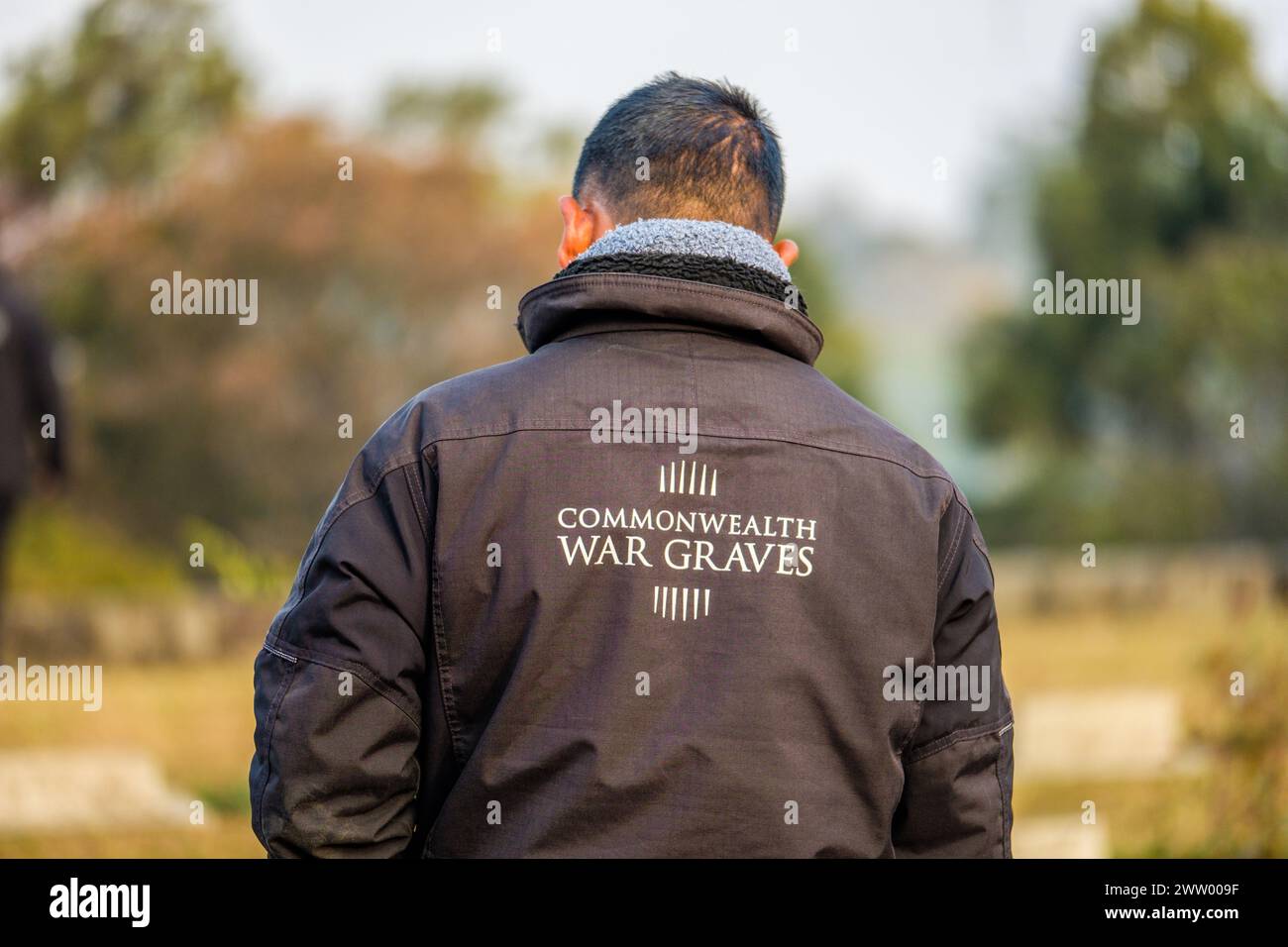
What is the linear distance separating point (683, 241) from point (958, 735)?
90 cm

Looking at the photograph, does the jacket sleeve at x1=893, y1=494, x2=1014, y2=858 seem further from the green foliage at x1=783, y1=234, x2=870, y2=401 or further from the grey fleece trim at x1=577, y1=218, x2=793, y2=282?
the green foliage at x1=783, y1=234, x2=870, y2=401

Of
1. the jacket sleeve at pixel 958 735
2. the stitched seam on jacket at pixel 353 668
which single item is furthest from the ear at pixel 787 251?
the stitched seam on jacket at pixel 353 668

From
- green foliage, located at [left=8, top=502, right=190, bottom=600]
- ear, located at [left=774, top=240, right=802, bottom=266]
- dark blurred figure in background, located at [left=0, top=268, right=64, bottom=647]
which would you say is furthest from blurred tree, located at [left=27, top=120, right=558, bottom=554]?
ear, located at [left=774, top=240, right=802, bottom=266]

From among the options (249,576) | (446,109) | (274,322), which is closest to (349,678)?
(249,576)

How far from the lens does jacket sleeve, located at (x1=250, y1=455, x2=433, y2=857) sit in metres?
2.17

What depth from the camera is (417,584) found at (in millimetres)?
2191

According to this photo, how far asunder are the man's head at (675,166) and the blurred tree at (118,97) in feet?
40.1

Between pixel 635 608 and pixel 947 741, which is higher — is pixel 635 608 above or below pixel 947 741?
above

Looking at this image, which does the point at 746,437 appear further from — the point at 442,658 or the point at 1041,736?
the point at 1041,736

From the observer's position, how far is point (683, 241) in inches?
90.8

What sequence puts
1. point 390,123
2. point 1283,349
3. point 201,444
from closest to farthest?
point 201,444
point 390,123
point 1283,349

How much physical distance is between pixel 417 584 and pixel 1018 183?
1648 centimetres

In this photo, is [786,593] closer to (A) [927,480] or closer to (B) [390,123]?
(A) [927,480]
